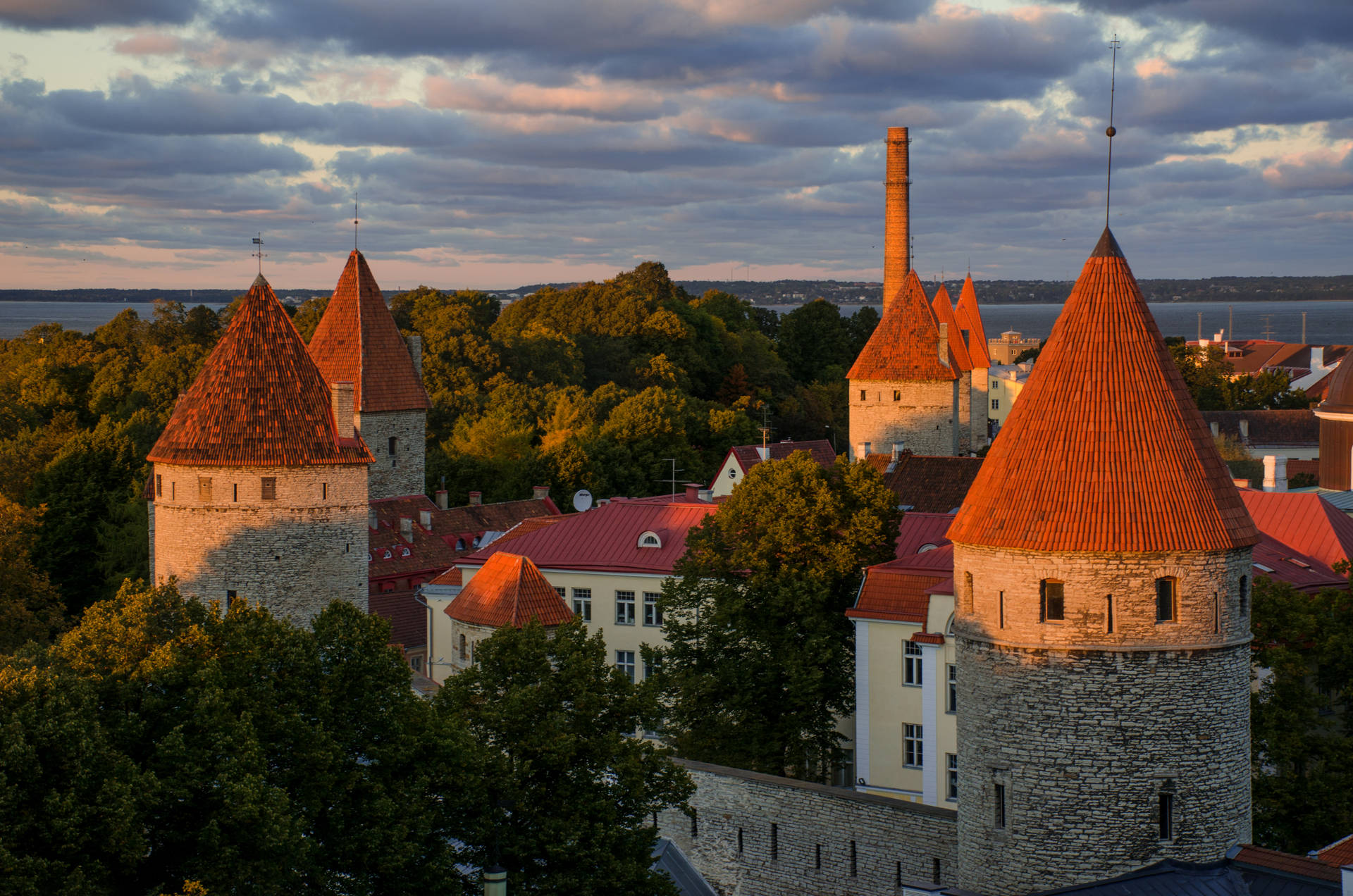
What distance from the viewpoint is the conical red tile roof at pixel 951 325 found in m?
75.2

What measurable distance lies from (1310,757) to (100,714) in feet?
60.5

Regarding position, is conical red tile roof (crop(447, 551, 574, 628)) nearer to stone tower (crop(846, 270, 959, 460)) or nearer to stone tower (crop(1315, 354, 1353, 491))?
stone tower (crop(1315, 354, 1353, 491))

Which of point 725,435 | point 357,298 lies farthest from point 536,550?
point 725,435

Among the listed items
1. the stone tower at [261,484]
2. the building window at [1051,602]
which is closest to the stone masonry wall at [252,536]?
Result: the stone tower at [261,484]

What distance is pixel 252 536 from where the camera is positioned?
35594 mm

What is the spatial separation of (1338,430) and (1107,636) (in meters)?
26.0

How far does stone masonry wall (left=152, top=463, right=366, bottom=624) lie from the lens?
35.5 meters

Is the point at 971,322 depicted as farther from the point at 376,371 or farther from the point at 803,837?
the point at 803,837

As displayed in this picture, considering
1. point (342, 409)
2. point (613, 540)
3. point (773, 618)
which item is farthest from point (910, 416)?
point (773, 618)

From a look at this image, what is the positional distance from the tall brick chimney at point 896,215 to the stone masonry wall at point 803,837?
52668 millimetres

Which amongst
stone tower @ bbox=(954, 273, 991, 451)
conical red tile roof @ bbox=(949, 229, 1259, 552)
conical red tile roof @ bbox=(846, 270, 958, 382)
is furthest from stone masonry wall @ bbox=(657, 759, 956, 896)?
stone tower @ bbox=(954, 273, 991, 451)

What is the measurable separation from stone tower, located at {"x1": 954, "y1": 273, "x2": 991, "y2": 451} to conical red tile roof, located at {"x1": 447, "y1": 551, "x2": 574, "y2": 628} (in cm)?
5789

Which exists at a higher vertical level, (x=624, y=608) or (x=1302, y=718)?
(x=1302, y=718)

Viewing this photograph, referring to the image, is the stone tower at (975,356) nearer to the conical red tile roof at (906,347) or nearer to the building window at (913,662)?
the conical red tile roof at (906,347)
